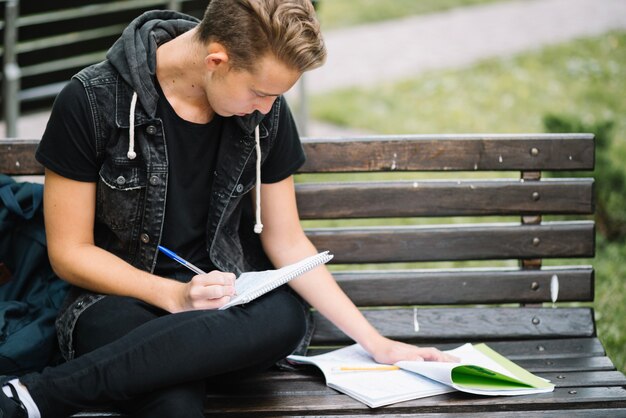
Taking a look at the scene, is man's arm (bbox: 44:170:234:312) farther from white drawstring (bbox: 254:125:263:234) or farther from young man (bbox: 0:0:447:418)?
white drawstring (bbox: 254:125:263:234)

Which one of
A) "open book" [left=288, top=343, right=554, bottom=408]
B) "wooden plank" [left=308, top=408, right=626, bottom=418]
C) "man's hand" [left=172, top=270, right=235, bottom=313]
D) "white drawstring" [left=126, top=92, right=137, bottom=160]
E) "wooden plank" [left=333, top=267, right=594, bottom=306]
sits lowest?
"wooden plank" [left=308, top=408, right=626, bottom=418]

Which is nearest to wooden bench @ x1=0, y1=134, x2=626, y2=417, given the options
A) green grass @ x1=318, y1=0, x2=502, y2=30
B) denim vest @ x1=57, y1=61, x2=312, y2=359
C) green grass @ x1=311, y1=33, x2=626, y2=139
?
denim vest @ x1=57, y1=61, x2=312, y2=359

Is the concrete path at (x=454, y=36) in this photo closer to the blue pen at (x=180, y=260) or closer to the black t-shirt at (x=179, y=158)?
the black t-shirt at (x=179, y=158)

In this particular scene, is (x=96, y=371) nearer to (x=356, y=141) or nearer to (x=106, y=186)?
(x=106, y=186)

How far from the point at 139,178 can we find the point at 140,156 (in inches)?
2.4

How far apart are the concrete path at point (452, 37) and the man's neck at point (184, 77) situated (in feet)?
17.8

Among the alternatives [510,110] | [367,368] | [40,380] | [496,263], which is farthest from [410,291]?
[510,110]

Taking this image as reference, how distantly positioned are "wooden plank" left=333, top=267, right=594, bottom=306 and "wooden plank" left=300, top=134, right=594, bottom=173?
0.35 metres

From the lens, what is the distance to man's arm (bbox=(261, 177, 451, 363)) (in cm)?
281

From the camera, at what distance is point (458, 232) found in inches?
125

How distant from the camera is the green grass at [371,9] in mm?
10148

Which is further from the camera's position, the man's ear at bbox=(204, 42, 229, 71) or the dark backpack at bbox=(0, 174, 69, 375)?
the dark backpack at bbox=(0, 174, 69, 375)

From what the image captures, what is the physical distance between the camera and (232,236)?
2.90 meters

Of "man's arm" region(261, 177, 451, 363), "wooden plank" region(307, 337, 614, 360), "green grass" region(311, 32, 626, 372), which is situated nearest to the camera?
"man's arm" region(261, 177, 451, 363)
